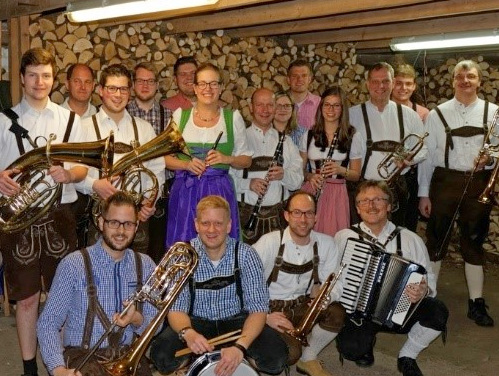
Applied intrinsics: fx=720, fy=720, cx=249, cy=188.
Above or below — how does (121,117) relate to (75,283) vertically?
above

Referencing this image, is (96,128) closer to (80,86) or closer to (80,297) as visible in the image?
(80,86)

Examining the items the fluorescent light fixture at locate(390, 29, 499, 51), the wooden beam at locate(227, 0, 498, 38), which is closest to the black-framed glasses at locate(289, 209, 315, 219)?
the wooden beam at locate(227, 0, 498, 38)

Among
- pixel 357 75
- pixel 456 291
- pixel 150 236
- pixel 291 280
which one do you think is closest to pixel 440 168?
pixel 456 291

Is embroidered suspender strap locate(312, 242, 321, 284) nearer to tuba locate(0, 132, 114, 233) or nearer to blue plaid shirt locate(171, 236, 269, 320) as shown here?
blue plaid shirt locate(171, 236, 269, 320)

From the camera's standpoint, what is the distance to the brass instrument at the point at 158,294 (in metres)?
3.37

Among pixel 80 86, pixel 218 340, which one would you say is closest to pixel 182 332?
pixel 218 340

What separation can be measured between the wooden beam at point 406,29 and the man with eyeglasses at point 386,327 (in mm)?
2495

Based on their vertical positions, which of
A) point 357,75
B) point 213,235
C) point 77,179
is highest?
point 357,75

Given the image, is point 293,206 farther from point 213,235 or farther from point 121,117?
point 121,117

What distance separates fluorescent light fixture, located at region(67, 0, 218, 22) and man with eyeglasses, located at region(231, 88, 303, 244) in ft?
3.66

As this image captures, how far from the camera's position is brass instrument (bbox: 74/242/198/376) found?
3369 mm

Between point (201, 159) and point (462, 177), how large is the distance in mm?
2144

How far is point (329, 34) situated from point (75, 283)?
196 inches

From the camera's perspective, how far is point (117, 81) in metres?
4.61
